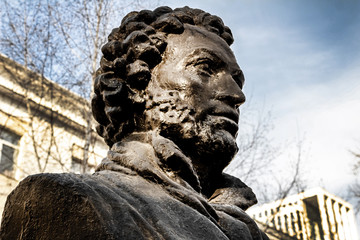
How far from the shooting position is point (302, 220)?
12477 mm

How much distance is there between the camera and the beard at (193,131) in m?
3.09

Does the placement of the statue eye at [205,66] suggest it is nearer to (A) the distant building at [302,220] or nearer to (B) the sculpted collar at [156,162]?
(B) the sculpted collar at [156,162]

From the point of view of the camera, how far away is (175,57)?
3.39 m

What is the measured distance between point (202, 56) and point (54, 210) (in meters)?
1.49

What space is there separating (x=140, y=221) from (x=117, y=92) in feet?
3.70

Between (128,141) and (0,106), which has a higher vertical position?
(0,106)

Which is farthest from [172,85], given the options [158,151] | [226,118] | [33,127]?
[33,127]

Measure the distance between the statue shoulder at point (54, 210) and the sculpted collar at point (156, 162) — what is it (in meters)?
0.48

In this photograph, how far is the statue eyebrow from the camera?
334cm

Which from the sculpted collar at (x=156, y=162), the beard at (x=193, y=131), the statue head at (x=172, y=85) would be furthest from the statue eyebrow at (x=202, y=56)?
the sculpted collar at (x=156, y=162)

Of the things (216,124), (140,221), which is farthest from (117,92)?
(140,221)

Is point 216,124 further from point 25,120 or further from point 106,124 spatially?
point 25,120

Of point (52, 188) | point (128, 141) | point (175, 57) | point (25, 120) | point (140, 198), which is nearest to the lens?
point (52, 188)

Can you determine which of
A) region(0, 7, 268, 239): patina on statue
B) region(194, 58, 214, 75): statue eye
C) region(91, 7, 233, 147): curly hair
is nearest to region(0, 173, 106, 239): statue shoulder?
region(0, 7, 268, 239): patina on statue
